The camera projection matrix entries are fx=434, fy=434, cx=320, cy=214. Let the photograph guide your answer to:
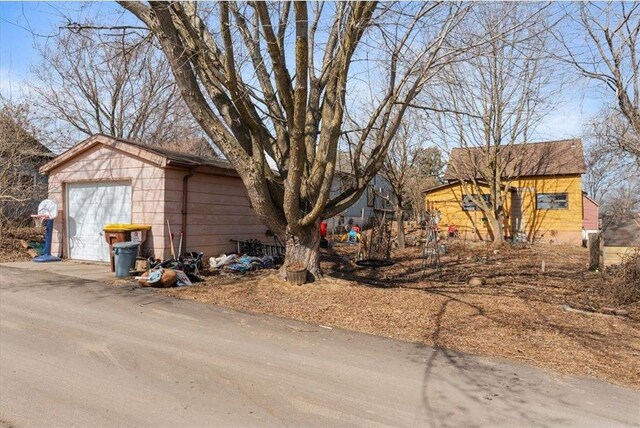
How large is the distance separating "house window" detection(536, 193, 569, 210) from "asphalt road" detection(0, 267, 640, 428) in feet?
65.2

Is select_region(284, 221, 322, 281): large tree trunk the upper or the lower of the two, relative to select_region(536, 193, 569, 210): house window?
lower

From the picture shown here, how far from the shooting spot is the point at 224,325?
235 inches

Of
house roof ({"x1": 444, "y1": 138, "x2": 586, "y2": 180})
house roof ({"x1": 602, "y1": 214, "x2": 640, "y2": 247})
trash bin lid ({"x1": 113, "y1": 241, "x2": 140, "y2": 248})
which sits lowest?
trash bin lid ({"x1": 113, "y1": 241, "x2": 140, "y2": 248})

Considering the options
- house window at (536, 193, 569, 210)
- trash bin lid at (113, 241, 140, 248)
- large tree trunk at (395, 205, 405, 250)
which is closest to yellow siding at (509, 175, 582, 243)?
Result: house window at (536, 193, 569, 210)

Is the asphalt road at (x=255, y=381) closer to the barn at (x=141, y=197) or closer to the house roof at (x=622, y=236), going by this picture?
the barn at (x=141, y=197)

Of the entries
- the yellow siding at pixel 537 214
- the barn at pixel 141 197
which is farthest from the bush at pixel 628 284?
the yellow siding at pixel 537 214

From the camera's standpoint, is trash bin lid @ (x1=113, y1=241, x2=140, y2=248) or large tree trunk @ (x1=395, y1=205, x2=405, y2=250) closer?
trash bin lid @ (x1=113, y1=241, x2=140, y2=248)

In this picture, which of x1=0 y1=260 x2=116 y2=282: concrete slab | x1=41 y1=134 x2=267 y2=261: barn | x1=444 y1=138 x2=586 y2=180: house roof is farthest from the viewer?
x1=444 y1=138 x2=586 y2=180: house roof

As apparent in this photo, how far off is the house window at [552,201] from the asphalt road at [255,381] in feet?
65.2

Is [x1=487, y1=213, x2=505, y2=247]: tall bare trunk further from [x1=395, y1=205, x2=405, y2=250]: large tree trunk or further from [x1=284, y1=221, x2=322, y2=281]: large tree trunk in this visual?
[x1=284, y1=221, x2=322, y2=281]: large tree trunk

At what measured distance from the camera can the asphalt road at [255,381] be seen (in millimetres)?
3471

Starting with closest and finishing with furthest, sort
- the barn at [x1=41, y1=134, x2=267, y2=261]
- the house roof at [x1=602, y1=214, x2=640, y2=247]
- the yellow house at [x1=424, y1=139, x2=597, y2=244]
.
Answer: the barn at [x1=41, y1=134, x2=267, y2=261]
the house roof at [x1=602, y1=214, x2=640, y2=247]
the yellow house at [x1=424, y1=139, x2=597, y2=244]

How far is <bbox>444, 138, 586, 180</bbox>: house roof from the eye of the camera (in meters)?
20.4

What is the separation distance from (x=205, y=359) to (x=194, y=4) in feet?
19.6
